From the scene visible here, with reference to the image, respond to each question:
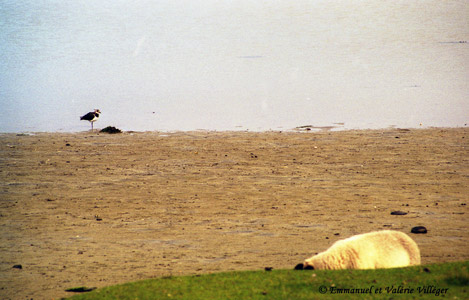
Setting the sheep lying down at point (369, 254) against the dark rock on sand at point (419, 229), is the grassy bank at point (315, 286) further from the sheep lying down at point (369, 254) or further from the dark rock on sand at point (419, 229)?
the dark rock on sand at point (419, 229)

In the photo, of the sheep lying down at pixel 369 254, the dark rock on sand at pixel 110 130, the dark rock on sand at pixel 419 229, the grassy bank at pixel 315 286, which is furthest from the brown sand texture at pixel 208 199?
the grassy bank at pixel 315 286

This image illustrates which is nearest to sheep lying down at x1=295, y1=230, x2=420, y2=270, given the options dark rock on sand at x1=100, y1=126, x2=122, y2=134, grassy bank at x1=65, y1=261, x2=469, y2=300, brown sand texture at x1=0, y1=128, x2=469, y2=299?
grassy bank at x1=65, y1=261, x2=469, y2=300

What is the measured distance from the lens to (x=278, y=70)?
35.1 m

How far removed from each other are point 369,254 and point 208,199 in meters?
5.34

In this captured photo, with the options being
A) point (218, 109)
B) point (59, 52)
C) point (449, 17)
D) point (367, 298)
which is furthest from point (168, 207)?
point (449, 17)

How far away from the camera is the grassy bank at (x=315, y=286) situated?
6.56m

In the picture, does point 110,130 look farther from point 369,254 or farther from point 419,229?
point 369,254

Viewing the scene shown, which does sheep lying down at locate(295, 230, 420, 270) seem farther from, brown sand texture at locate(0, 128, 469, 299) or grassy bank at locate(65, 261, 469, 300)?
brown sand texture at locate(0, 128, 469, 299)

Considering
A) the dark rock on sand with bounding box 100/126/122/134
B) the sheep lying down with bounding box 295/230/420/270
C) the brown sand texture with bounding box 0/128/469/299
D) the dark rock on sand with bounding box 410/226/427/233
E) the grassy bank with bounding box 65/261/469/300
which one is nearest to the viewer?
the grassy bank with bounding box 65/261/469/300

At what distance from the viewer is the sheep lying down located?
7.52 meters

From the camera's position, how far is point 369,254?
7.68 m

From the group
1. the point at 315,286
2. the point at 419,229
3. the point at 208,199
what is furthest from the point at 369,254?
the point at 208,199

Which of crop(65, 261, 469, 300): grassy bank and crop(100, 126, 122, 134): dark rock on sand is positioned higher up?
crop(100, 126, 122, 134): dark rock on sand

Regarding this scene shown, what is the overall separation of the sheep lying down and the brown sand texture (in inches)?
33.6
